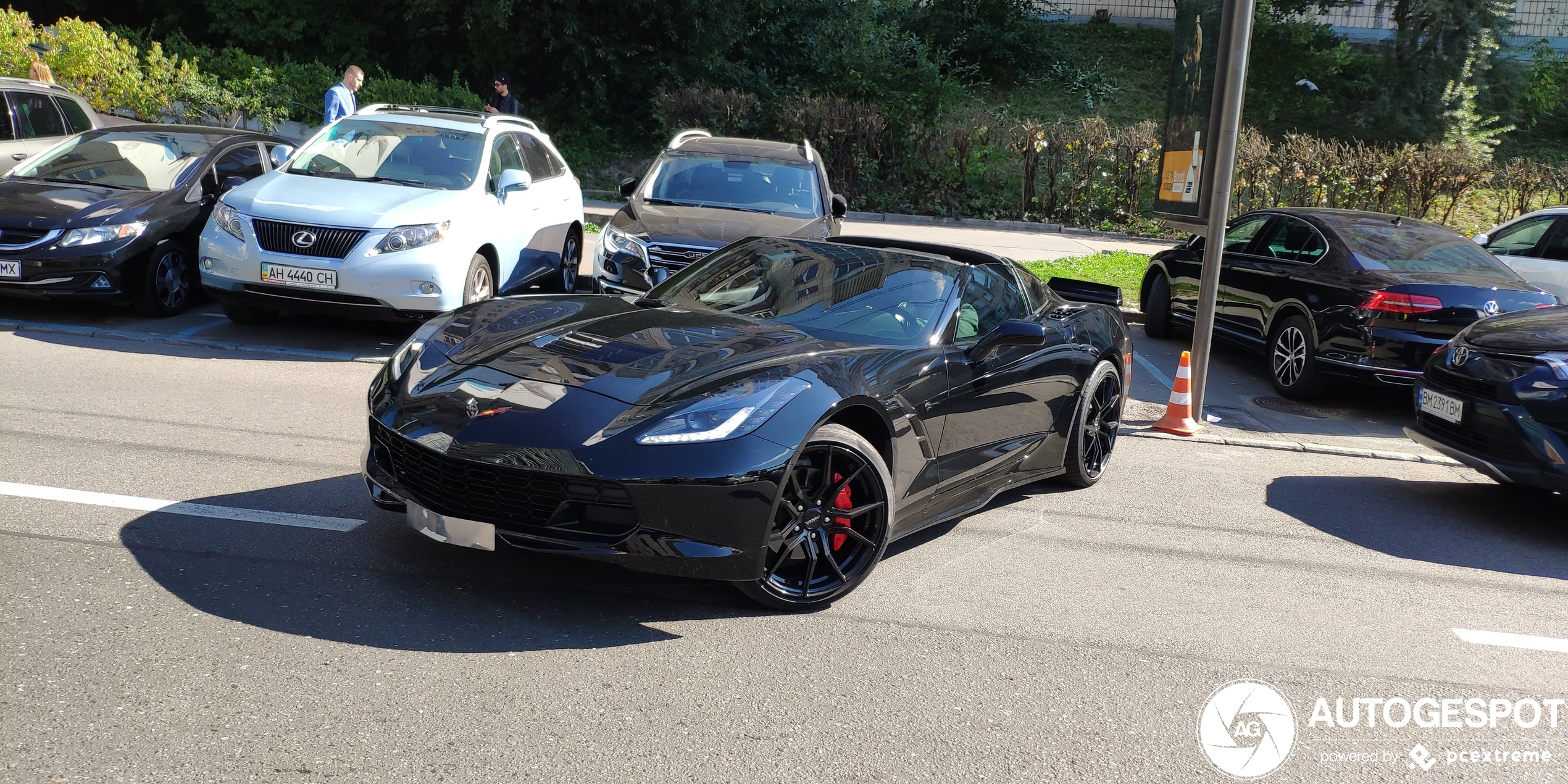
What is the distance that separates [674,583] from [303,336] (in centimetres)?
579

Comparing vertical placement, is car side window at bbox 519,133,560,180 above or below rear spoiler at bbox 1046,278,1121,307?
above

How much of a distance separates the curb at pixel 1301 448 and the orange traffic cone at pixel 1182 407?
51 mm

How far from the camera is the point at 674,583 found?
4.67 m

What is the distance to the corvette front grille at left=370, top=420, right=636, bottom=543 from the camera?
13.2 feet

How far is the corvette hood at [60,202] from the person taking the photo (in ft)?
28.9

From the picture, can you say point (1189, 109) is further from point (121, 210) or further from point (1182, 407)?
point (121, 210)

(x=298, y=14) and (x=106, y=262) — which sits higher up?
(x=298, y=14)

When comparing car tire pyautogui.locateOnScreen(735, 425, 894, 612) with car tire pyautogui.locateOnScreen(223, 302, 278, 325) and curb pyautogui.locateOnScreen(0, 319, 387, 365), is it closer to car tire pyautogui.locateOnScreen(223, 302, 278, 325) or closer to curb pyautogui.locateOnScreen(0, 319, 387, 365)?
curb pyautogui.locateOnScreen(0, 319, 387, 365)

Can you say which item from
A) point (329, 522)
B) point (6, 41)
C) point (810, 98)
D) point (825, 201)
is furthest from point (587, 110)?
point (329, 522)

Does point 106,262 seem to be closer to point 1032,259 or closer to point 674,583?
point 674,583

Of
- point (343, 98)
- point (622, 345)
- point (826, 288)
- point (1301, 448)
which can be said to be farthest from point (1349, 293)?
point (343, 98)

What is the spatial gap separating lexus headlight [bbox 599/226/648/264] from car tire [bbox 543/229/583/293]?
150 centimetres

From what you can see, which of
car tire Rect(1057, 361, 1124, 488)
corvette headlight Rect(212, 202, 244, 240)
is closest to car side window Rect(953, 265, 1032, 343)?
car tire Rect(1057, 361, 1124, 488)

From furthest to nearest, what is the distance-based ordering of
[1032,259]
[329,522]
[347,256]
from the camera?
[1032,259], [347,256], [329,522]
